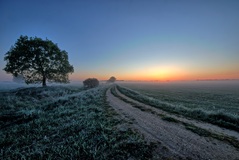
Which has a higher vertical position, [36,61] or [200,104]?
[36,61]

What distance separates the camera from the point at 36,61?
88.7 feet

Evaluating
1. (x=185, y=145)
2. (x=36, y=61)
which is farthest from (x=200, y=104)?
(x=36, y=61)

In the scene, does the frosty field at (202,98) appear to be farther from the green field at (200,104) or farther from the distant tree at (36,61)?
the distant tree at (36,61)

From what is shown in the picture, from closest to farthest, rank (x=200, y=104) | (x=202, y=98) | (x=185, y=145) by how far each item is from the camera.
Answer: (x=185, y=145) < (x=200, y=104) < (x=202, y=98)

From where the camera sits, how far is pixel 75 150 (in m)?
5.03

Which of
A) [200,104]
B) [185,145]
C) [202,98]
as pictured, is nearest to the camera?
[185,145]

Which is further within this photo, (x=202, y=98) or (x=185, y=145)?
(x=202, y=98)

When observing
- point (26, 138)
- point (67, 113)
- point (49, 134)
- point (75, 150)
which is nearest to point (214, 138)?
point (75, 150)

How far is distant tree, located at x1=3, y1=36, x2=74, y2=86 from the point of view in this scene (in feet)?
82.2

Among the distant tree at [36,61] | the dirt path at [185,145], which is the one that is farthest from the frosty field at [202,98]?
the distant tree at [36,61]

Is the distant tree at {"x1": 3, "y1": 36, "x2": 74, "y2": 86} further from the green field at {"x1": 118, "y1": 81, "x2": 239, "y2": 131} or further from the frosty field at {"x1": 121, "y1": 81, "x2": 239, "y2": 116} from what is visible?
the frosty field at {"x1": 121, "y1": 81, "x2": 239, "y2": 116}

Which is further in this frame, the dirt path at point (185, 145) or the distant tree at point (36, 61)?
the distant tree at point (36, 61)

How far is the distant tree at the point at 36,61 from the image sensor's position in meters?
25.0

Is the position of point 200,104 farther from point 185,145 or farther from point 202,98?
point 185,145
